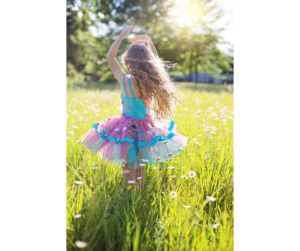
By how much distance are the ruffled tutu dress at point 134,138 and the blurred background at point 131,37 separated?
4.73m

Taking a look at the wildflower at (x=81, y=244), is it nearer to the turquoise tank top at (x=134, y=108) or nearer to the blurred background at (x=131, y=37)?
the turquoise tank top at (x=134, y=108)

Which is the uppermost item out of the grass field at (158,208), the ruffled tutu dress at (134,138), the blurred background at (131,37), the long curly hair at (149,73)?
the blurred background at (131,37)

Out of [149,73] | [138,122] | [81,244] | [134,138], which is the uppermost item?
[149,73]

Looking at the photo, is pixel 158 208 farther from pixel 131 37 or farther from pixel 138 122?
pixel 131 37

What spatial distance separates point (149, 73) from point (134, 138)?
1.56ft

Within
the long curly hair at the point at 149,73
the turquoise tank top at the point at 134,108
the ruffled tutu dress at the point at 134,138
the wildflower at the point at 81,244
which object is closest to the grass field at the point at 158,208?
the wildflower at the point at 81,244

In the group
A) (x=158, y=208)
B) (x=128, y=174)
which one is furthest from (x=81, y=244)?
(x=128, y=174)

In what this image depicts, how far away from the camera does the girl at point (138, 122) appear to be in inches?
72.9

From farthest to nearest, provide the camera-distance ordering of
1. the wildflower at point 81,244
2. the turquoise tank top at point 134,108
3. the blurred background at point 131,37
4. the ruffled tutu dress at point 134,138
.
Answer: the blurred background at point 131,37, the turquoise tank top at point 134,108, the ruffled tutu dress at point 134,138, the wildflower at point 81,244

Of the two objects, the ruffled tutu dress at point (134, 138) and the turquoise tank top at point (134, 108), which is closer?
the ruffled tutu dress at point (134, 138)

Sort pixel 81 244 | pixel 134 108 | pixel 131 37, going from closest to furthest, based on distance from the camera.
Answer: pixel 81 244
pixel 134 108
pixel 131 37

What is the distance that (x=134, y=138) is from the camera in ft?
6.18

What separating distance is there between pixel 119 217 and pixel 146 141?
621 mm
